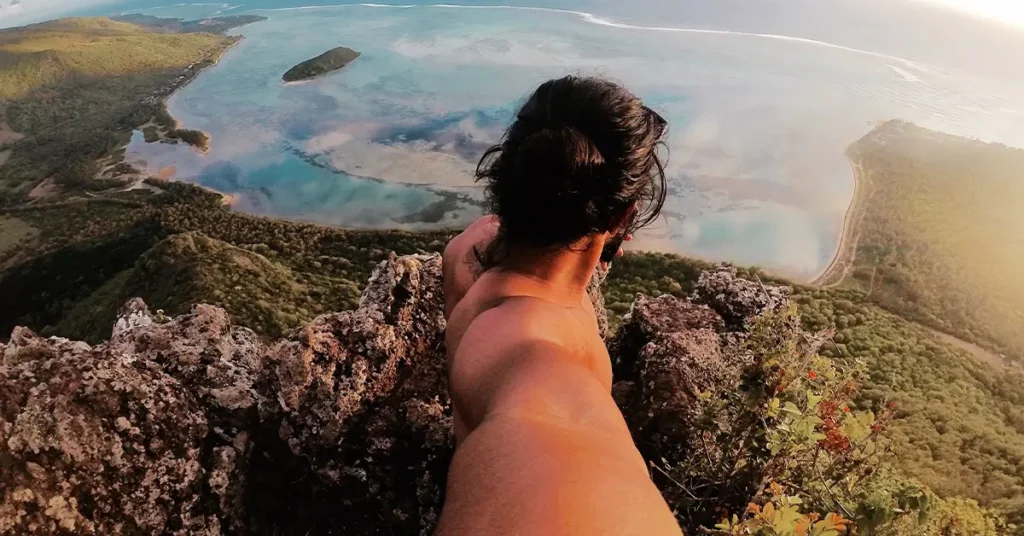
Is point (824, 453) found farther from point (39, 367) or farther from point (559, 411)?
point (39, 367)

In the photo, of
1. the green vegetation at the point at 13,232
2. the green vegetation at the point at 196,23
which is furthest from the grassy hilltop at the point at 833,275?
the green vegetation at the point at 196,23

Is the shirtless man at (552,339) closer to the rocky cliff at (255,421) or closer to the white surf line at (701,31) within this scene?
the rocky cliff at (255,421)

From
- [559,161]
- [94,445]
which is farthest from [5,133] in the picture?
[559,161]

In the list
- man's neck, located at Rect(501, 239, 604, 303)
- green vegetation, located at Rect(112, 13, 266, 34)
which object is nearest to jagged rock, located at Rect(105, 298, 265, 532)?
man's neck, located at Rect(501, 239, 604, 303)

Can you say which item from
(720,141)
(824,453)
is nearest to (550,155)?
(824,453)

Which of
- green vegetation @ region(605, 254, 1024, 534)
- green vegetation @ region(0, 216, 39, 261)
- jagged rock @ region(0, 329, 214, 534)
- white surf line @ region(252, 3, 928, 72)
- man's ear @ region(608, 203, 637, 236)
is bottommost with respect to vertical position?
green vegetation @ region(0, 216, 39, 261)

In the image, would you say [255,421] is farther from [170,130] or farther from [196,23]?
[196,23]

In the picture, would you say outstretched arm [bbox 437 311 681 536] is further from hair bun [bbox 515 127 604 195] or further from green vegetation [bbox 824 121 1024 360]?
green vegetation [bbox 824 121 1024 360]

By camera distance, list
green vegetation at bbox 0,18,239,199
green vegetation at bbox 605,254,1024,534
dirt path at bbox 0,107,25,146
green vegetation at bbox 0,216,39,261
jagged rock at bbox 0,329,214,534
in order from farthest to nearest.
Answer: dirt path at bbox 0,107,25,146 < green vegetation at bbox 0,18,239,199 < green vegetation at bbox 0,216,39,261 < green vegetation at bbox 605,254,1024,534 < jagged rock at bbox 0,329,214,534
